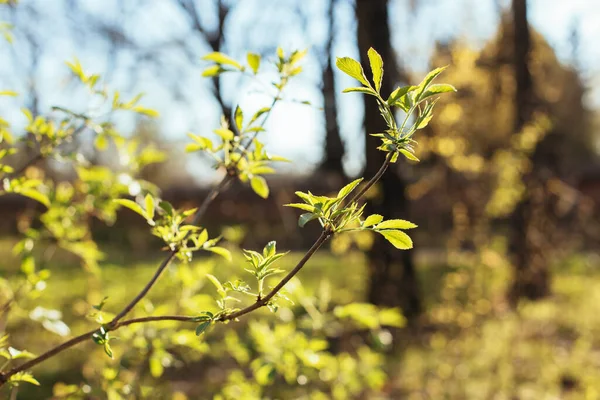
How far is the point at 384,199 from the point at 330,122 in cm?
151

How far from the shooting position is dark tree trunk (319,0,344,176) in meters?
5.68

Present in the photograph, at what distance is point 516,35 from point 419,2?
3.11 m

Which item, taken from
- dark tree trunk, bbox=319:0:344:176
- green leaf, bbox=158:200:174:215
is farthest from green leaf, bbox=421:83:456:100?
dark tree trunk, bbox=319:0:344:176

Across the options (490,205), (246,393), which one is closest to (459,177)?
(490,205)

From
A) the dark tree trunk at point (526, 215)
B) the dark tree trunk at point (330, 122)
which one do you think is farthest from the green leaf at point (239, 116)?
the dark tree trunk at point (526, 215)

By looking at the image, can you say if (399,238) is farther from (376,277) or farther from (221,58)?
(376,277)

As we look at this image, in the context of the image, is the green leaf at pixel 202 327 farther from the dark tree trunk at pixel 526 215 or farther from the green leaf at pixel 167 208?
the dark tree trunk at pixel 526 215

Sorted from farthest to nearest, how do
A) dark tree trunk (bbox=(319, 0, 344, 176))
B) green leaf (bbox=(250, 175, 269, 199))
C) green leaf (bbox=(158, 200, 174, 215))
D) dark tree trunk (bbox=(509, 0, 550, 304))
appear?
dark tree trunk (bbox=(509, 0, 550, 304)), dark tree trunk (bbox=(319, 0, 344, 176)), green leaf (bbox=(250, 175, 269, 199)), green leaf (bbox=(158, 200, 174, 215))

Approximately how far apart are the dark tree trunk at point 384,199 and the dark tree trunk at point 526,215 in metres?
2.43

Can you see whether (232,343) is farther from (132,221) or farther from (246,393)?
(132,221)

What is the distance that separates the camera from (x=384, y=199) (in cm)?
553

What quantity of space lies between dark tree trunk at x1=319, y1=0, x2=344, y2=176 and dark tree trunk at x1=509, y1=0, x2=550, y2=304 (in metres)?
2.47

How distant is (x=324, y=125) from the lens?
6.70m

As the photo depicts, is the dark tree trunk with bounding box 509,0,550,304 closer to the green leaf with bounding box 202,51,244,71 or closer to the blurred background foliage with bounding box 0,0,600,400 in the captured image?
the blurred background foliage with bounding box 0,0,600,400
